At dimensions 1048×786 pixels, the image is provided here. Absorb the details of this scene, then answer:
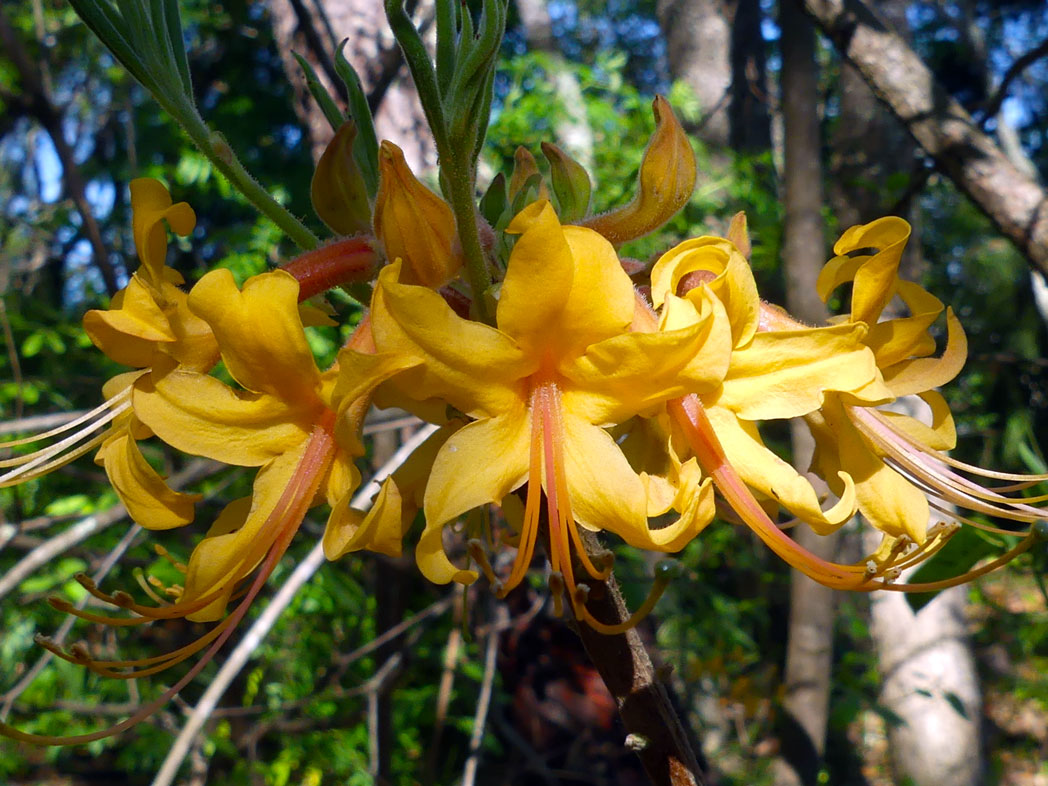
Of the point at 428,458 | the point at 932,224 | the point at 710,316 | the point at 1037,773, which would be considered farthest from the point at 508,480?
the point at 932,224

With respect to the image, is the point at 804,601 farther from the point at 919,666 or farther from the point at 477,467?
the point at 477,467

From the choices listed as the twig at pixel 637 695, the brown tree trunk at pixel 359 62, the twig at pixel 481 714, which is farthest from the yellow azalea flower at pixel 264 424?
the brown tree trunk at pixel 359 62

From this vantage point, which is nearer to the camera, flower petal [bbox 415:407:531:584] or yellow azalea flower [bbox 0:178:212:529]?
flower petal [bbox 415:407:531:584]

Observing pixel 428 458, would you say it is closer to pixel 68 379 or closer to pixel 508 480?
pixel 508 480

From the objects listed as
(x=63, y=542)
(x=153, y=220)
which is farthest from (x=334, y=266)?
(x=63, y=542)

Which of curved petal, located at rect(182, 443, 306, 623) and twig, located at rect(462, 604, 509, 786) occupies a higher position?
curved petal, located at rect(182, 443, 306, 623)

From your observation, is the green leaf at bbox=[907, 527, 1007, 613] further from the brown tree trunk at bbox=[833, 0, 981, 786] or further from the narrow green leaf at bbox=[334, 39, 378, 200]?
the brown tree trunk at bbox=[833, 0, 981, 786]

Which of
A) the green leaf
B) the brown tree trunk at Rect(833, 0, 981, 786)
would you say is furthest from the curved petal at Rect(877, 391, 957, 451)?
the brown tree trunk at Rect(833, 0, 981, 786)
